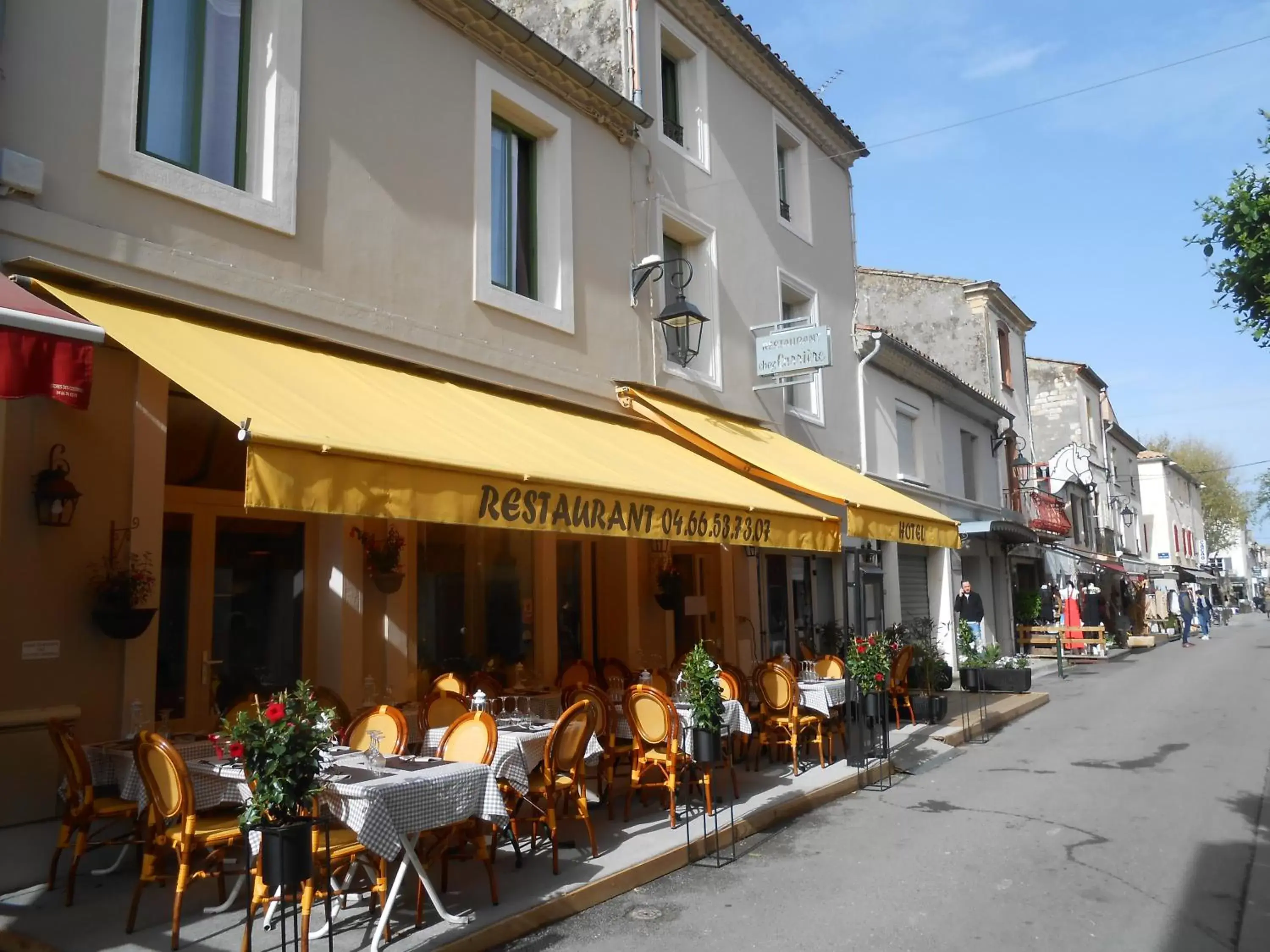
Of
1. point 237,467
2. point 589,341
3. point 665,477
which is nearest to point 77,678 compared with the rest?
point 237,467

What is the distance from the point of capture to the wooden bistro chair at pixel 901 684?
11930mm

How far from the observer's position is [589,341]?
10336 mm

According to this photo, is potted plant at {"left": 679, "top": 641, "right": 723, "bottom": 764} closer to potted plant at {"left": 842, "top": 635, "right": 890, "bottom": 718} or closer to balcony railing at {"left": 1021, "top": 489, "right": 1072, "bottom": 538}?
potted plant at {"left": 842, "top": 635, "right": 890, "bottom": 718}

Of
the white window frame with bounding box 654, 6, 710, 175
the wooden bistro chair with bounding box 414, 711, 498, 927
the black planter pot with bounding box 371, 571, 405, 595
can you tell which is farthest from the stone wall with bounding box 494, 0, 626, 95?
the wooden bistro chair with bounding box 414, 711, 498, 927

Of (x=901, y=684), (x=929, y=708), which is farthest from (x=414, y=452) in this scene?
(x=929, y=708)

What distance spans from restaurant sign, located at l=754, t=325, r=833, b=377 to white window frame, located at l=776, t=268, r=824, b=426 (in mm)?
1060

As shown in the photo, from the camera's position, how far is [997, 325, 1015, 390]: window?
25.7 meters

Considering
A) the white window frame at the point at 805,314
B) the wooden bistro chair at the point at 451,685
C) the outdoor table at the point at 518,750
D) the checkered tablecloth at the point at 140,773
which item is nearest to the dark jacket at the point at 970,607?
the white window frame at the point at 805,314

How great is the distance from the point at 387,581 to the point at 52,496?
2855 millimetres

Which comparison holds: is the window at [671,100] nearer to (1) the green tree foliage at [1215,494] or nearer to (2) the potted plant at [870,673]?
(2) the potted plant at [870,673]

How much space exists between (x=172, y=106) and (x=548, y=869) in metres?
5.85

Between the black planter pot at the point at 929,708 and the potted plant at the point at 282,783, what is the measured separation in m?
9.95

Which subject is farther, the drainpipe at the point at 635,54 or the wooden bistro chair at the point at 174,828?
the drainpipe at the point at 635,54

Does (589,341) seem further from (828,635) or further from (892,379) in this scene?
(892,379)
